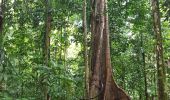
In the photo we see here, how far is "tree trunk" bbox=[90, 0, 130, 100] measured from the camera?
7270 millimetres

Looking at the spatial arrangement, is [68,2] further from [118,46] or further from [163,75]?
[163,75]

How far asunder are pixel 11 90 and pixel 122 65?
6.99 metres

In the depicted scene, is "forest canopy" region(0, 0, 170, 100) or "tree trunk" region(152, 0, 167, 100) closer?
"forest canopy" region(0, 0, 170, 100)

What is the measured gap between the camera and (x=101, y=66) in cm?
762

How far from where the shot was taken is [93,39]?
786cm

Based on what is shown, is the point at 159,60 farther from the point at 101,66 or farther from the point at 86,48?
the point at 86,48

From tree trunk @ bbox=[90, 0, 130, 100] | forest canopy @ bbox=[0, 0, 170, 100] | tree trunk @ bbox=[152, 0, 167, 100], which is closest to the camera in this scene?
forest canopy @ bbox=[0, 0, 170, 100]

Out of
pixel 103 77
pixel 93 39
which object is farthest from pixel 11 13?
pixel 103 77

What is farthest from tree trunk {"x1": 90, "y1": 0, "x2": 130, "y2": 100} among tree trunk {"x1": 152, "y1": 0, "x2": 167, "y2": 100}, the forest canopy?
tree trunk {"x1": 152, "y1": 0, "x2": 167, "y2": 100}

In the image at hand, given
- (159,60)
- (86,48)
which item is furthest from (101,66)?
(159,60)

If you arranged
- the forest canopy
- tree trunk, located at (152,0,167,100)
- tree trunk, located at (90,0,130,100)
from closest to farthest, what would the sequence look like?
the forest canopy
tree trunk, located at (152,0,167,100)
tree trunk, located at (90,0,130,100)

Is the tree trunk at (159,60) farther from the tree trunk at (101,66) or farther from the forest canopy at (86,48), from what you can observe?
the tree trunk at (101,66)

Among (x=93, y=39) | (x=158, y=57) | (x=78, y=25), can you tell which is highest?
(x=78, y=25)

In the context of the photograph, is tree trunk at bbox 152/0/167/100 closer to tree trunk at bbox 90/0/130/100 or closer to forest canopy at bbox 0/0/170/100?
forest canopy at bbox 0/0/170/100
